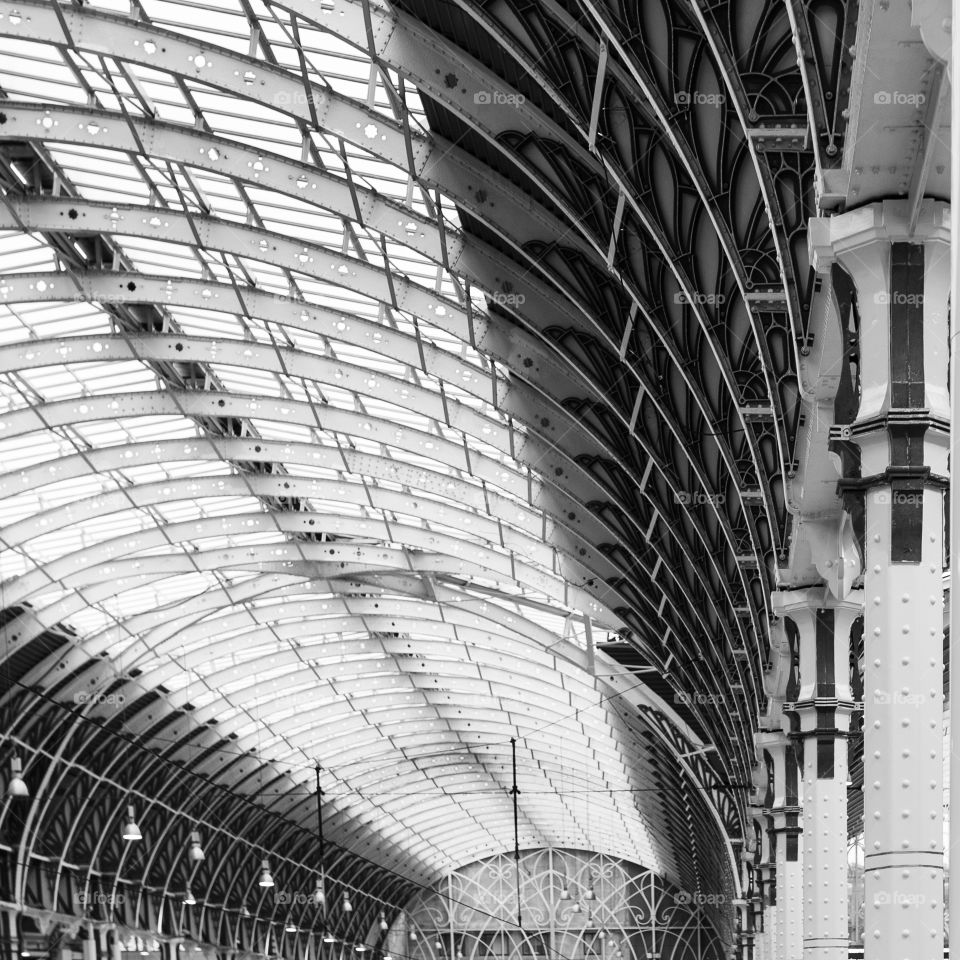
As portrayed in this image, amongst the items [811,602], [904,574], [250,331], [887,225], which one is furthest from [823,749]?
[250,331]

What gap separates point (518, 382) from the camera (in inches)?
1193

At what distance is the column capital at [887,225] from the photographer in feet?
32.1

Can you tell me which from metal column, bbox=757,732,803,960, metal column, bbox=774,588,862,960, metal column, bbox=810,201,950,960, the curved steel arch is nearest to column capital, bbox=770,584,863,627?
metal column, bbox=774,588,862,960

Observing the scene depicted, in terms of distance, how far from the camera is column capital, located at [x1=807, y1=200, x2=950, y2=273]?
32.1ft

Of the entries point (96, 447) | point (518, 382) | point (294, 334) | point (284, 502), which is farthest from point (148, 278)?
point (284, 502)

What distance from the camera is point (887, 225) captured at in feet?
32.2

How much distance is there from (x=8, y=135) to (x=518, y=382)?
10.3 meters

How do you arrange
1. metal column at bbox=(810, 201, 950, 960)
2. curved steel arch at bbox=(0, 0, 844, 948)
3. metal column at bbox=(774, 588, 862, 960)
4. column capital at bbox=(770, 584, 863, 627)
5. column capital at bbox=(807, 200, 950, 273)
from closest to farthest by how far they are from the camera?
column capital at bbox=(807, 200, 950, 273), metal column at bbox=(810, 201, 950, 960), curved steel arch at bbox=(0, 0, 844, 948), metal column at bbox=(774, 588, 862, 960), column capital at bbox=(770, 584, 863, 627)

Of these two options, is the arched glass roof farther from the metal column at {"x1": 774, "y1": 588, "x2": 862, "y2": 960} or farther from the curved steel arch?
the metal column at {"x1": 774, "y1": 588, "x2": 862, "y2": 960}

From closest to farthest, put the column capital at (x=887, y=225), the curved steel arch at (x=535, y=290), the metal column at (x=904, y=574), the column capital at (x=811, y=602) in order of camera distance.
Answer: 1. the column capital at (x=887, y=225)
2. the metal column at (x=904, y=574)
3. the curved steel arch at (x=535, y=290)
4. the column capital at (x=811, y=602)

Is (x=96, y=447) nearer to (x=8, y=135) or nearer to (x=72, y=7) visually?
(x=8, y=135)

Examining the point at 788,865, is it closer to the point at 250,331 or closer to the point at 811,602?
the point at 811,602

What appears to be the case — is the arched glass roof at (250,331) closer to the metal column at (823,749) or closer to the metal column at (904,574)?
the metal column at (823,749)

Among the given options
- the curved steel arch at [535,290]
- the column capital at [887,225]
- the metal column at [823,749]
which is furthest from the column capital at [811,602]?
the column capital at [887,225]
